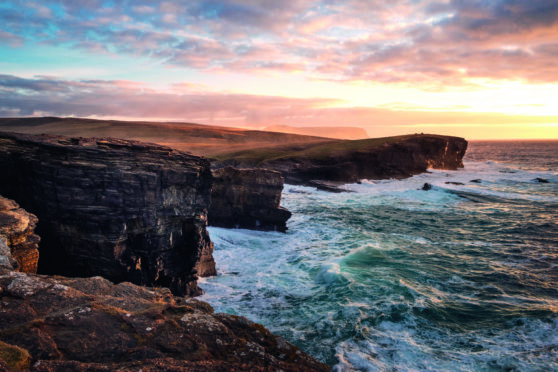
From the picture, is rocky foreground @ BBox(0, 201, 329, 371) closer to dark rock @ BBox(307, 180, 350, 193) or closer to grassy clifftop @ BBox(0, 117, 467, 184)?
dark rock @ BBox(307, 180, 350, 193)

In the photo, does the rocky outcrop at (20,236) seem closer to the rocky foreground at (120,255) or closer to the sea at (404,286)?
the rocky foreground at (120,255)

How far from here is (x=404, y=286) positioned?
21672 mm

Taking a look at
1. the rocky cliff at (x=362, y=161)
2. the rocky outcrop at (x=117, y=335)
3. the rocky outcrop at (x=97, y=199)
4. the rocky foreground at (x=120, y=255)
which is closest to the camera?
the rocky outcrop at (x=117, y=335)

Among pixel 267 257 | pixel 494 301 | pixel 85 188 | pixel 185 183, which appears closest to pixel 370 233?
pixel 267 257

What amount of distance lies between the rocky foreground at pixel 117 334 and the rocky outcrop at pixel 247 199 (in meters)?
24.2

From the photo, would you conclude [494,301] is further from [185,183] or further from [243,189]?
[243,189]

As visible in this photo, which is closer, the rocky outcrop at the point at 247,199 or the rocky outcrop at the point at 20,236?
the rocky outcrop at the point at 20,236

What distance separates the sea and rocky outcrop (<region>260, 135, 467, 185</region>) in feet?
104

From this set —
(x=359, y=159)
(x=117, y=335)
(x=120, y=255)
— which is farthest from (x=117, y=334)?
(x=359, y=159)

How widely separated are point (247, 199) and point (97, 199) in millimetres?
19557

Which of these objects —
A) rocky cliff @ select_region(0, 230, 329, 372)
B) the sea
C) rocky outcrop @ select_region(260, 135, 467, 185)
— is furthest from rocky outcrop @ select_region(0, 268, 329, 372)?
rocky outcrop @ select_region(260, 135, 467, 185)

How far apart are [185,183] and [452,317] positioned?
689 inches

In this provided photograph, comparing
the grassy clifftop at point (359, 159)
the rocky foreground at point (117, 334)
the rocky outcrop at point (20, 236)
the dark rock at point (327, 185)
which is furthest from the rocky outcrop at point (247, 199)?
the grassy clifftop at point (359, 159)

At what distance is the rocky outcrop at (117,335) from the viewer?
24.8 feet
